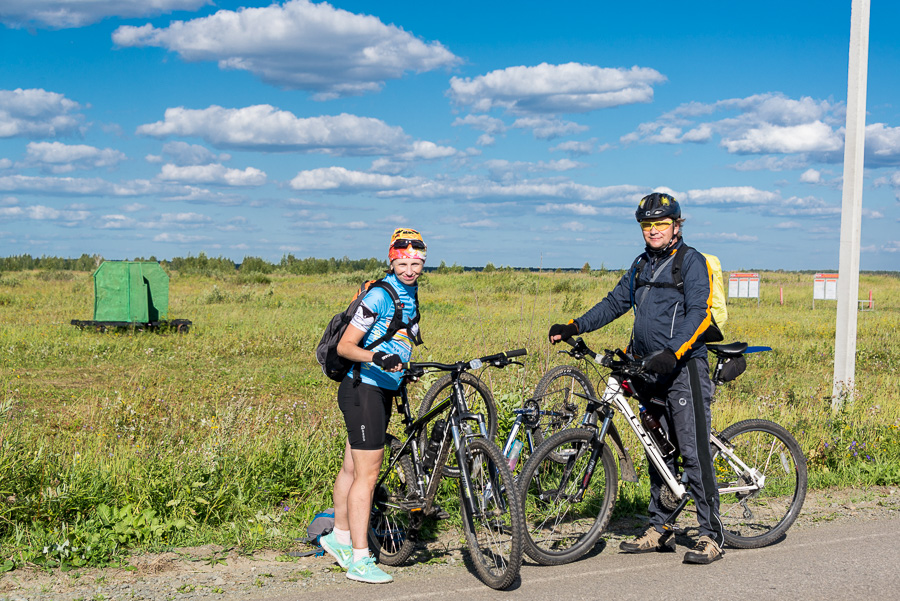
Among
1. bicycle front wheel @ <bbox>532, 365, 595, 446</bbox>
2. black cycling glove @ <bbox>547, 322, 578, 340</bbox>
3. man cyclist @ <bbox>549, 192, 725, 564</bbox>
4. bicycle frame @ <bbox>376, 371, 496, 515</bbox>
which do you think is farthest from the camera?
bicycle front wheel @ <bbox>532, 365, 595, 446</bbox>

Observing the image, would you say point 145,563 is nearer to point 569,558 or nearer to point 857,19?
point 569,558

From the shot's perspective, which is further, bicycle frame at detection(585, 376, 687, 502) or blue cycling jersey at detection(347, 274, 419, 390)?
bicycle frame at detection(585, 376, 687, 502)

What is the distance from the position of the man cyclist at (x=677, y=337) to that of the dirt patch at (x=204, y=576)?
71 cm

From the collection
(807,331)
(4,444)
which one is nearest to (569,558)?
(4,444)

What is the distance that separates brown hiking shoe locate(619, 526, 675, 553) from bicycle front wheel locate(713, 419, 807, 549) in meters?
0.43

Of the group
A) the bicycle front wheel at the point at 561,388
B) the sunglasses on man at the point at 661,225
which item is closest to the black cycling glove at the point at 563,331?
the sunglasses on man at the point at 661,225

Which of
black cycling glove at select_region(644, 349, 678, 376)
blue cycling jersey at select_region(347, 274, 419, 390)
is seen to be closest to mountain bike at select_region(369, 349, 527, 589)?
blue cycling jersey at select_region(347, 274, 419, 390)

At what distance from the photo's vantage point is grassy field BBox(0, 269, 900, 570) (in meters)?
5.10

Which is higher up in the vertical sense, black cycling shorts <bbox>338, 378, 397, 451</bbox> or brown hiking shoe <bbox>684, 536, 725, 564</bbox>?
black cycling shorts <bbox>338, 378, 397, 451</bbox>

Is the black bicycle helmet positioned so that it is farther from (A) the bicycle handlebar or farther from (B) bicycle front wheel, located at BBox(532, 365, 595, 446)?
(B) bicycle front wheel, located at BBox(532, 365, 595, 446)

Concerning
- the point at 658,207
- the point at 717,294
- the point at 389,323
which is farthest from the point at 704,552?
the point at 389,323

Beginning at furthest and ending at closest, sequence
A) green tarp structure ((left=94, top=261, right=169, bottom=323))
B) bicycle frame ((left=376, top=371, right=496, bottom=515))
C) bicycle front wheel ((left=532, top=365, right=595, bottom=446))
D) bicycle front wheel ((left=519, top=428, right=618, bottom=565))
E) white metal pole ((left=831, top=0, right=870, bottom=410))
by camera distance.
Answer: green tarp structure ((left=94, top=261, right=169, bottom=323)) < white metal pole ((left=831, top=0, right=870, bottom=410)) < bicycle front wheel ((left=532, top=365, right=595, bottom=446)) < bicycle front wheel ((left=519, top=428, right=618, bottom=565)) < bicycle frame ((left=376, top=371, right=496, bottom=515))

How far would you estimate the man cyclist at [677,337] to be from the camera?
4.88 m

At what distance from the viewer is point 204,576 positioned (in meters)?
4.54
